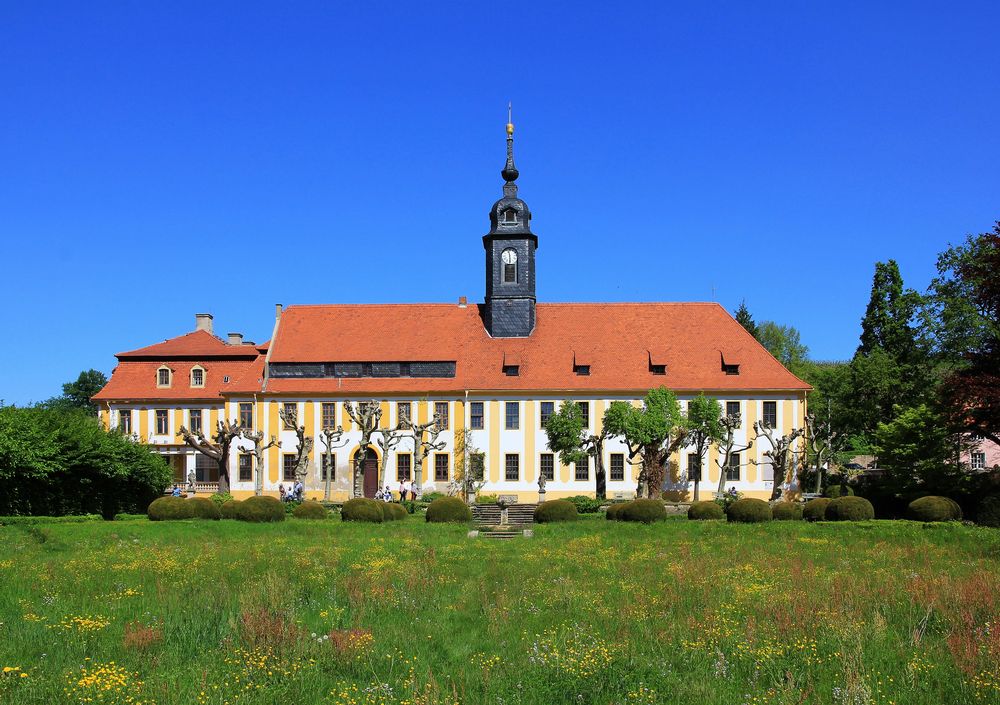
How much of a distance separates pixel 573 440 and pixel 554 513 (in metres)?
13.7

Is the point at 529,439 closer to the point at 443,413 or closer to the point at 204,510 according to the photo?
the point at 443,413

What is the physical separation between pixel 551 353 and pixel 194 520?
23.9m

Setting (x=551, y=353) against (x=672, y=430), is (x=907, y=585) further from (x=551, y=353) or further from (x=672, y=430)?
(x=551, y=353)

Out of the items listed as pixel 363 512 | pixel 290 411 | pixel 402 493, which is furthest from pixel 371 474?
pixel 363 512

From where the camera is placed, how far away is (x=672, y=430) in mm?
44531

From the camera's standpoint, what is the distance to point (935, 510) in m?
31.9

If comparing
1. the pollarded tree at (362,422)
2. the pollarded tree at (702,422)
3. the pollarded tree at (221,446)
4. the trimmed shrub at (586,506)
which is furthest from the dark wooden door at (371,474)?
the pollarded tree at (702,422)

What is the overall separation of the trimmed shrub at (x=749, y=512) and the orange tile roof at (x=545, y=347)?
16429mm

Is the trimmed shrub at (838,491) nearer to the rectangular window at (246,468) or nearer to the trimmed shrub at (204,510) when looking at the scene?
the trimmed shrub at (204,510)

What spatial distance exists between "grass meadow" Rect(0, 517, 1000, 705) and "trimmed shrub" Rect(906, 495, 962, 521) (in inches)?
420

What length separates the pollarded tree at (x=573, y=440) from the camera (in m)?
46.6

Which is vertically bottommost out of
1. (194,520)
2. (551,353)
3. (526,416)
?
(194,520)

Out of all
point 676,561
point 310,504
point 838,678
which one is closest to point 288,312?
point 310,504

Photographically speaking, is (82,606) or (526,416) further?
(526,416)
